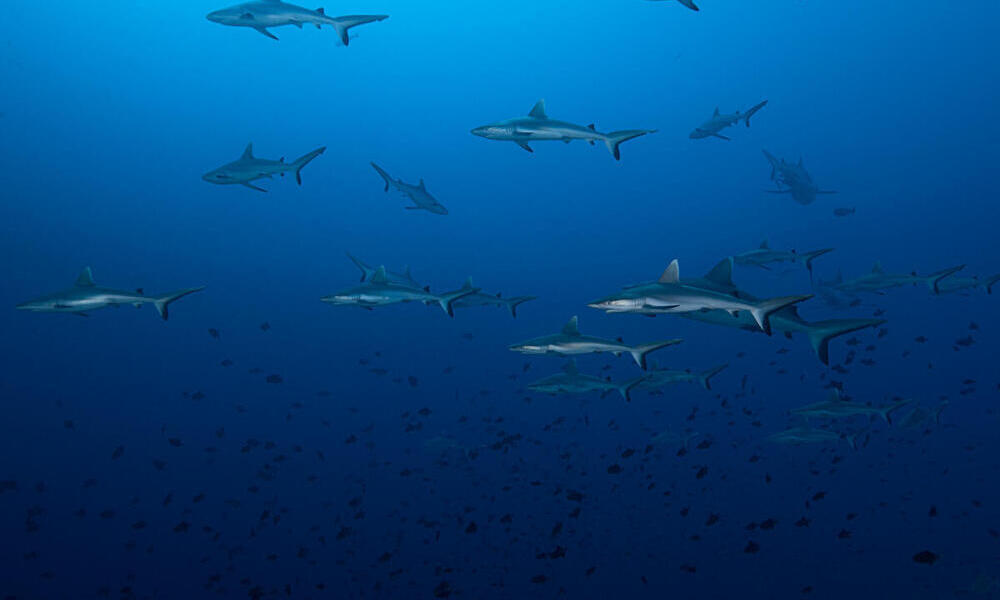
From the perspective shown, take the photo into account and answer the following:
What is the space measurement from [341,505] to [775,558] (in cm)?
1633

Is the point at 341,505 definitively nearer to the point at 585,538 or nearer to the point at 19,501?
the point at 585,538

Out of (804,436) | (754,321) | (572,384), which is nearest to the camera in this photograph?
(754,321)

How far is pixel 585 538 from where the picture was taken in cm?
2061

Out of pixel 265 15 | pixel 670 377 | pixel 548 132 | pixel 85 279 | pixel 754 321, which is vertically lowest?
pixel 670 377

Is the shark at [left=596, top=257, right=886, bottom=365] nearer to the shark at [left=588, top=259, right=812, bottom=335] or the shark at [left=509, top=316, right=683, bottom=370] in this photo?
the shark at [left=588, top=259, right=812, bottom=335]

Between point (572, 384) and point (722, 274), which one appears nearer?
point (722, 274)

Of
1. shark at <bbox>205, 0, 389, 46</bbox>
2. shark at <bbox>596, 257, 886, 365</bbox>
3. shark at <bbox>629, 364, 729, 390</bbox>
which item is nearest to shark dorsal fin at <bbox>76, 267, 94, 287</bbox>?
shark at <bbox>205, 0, 389, 46</bbox>

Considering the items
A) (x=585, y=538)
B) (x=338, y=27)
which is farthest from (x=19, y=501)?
(x=338, y=27)

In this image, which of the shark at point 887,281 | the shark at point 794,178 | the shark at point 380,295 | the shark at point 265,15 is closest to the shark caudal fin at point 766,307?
the shark at point 380,295

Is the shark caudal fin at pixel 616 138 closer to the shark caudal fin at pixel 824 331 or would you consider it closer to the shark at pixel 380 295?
the shark at pixel 380 295

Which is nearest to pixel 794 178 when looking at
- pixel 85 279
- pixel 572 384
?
pixel 572 384

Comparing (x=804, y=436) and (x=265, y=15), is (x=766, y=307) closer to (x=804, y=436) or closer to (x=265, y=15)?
(x=265, y=15)

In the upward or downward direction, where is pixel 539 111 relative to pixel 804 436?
upward

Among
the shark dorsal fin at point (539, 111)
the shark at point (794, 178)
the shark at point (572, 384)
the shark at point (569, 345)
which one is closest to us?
the shark at point (569, 345)
